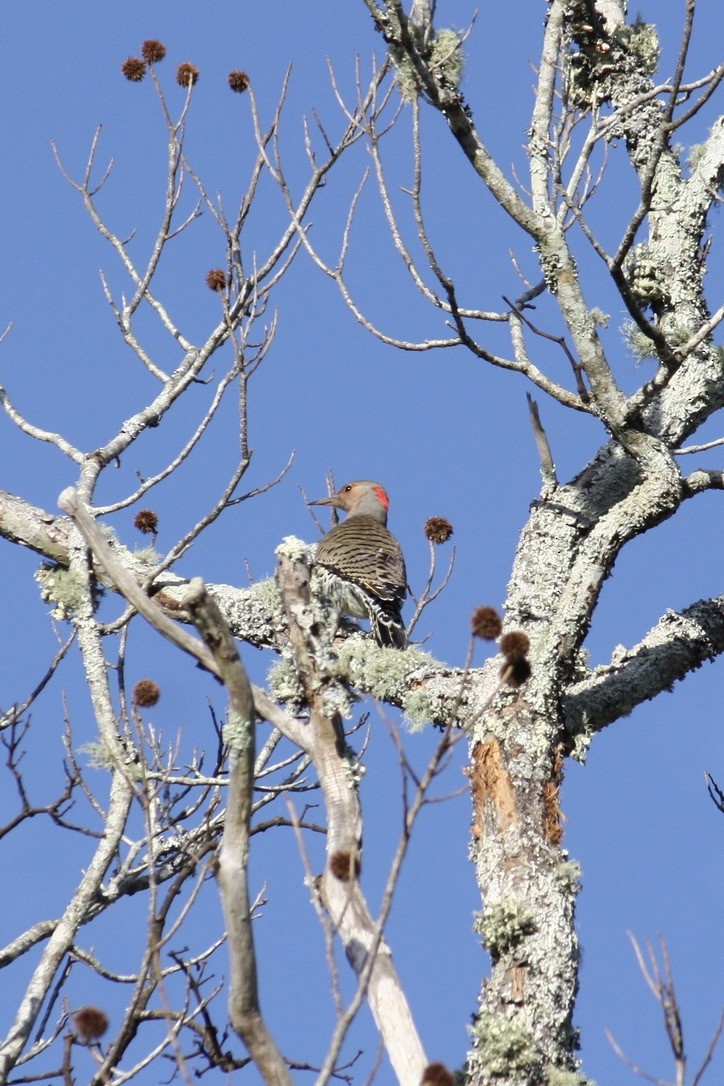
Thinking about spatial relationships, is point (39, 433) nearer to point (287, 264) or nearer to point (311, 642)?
point (287, 264)

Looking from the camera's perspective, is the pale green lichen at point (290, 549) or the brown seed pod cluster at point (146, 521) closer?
the pale green lichen at point (290, 549)

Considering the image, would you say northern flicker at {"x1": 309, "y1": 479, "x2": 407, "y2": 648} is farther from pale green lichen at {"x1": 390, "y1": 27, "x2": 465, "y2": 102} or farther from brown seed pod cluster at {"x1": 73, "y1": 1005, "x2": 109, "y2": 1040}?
brown seed pod cluster at {"x1": 73, "y1": 1005, "x2": 109, "y2": 1040}

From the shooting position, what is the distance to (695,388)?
5.88m

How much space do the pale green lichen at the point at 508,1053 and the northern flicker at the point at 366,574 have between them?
256 cm

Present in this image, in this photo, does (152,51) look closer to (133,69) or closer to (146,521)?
(133,69)

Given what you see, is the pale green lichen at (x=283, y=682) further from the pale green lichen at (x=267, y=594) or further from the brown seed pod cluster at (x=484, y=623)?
the brown seed pod cluster at (x=484, y=623)

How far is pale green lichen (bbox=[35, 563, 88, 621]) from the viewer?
6.06m

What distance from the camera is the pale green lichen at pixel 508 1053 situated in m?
4.19

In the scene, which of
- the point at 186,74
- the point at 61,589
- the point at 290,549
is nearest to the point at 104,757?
the point at 61,589

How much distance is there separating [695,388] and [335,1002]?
12.4 feet

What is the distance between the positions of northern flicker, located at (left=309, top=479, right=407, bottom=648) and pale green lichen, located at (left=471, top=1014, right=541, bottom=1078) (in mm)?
2559

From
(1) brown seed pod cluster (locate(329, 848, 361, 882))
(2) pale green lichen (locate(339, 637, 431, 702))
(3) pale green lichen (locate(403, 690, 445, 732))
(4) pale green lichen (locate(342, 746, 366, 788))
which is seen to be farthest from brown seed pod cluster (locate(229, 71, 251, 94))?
(1) brown seed pod cluster (locate(329, 848, 361, 882))

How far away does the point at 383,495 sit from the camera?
9602mm

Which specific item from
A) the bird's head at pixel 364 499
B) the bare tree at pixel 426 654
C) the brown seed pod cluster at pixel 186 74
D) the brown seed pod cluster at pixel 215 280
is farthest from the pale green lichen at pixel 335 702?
the bird's head at pixel 364 499
